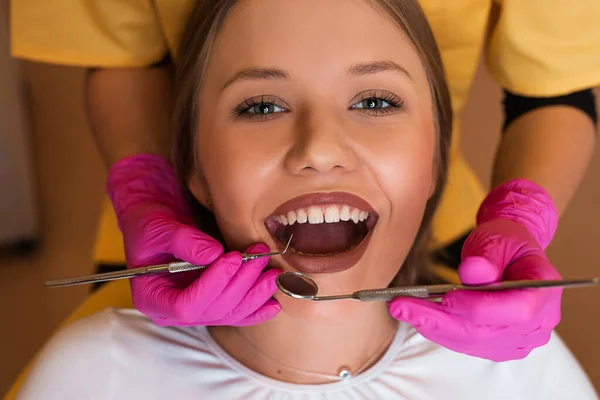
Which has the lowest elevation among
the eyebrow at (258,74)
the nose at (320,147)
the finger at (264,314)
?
the finger at (264,314)

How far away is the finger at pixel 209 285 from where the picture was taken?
866mm

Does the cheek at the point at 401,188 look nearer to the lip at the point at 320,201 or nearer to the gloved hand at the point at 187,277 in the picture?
the lip at the point at 320,201

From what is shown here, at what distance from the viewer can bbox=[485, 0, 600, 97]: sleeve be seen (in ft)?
3.57

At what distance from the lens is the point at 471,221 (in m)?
1.37

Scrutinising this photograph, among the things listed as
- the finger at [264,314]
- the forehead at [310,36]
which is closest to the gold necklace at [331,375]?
the finger at [264,314]

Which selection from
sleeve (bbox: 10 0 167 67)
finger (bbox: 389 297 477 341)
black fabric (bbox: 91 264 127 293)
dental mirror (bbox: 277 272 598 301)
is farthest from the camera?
black fabric (bbox: 91 264 127 293)

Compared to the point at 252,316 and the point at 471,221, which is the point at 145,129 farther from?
the point at 471,221

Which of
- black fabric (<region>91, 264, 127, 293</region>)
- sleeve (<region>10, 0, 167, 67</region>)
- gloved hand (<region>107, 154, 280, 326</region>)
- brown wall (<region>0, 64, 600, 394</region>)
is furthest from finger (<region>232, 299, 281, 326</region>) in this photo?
brown wall (<region>0, 64, 600, 394</region>)

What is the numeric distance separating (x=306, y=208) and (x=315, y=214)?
0.05ft

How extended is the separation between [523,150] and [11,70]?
4.83ft

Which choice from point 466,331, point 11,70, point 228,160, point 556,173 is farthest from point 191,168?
point 11,70

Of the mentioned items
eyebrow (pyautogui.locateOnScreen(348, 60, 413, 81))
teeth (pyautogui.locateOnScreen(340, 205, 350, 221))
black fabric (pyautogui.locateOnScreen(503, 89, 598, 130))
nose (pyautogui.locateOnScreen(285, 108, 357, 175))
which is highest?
eyebrow (pyautogui.locateOnScreen(348, 60, 413, 81))

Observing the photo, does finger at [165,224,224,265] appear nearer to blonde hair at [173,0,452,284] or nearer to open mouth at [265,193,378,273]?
open mouth at [265,193,378,273]

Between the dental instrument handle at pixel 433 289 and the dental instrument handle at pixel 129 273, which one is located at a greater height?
the dental instrument handle at pixel 433 289
